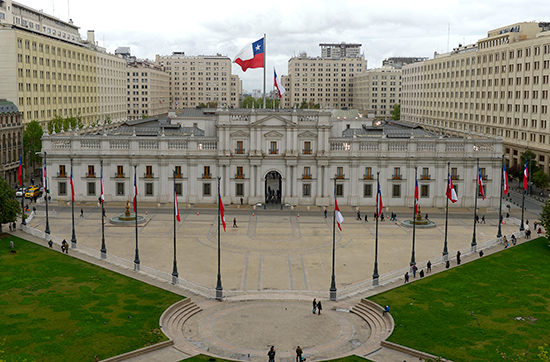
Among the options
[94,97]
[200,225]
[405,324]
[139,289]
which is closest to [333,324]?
[405,324]

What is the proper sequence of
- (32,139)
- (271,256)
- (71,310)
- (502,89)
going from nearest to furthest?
1. (71,310)
2. (271,256)
3. (32,139)
4. (502,89)

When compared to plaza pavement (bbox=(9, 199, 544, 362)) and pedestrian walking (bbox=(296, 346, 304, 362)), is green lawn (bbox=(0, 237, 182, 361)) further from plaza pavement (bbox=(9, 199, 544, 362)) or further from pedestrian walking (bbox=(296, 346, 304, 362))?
pedestrian walking (bbox=(296, 346, 304, 362))

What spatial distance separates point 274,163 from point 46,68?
6805 cm

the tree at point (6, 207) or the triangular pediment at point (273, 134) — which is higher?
the triangular pediment at point (273, 134)

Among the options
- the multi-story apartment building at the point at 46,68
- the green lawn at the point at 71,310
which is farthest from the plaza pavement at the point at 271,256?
the multi-story apartment building at the point at 46,68

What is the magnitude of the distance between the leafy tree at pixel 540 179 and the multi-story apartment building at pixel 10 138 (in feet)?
313

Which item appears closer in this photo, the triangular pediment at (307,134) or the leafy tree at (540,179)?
the triangular pediment at (307,134)

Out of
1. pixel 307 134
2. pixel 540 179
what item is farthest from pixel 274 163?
pixel 540 179

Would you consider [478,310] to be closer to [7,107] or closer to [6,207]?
[6,207]

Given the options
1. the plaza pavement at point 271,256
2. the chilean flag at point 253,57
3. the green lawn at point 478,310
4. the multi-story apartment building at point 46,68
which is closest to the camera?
the green lawn at point 478,310

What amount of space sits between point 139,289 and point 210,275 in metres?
7.83

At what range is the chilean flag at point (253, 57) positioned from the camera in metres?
89.6

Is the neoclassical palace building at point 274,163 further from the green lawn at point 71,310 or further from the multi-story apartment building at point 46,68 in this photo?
the green lawn at point 71,310

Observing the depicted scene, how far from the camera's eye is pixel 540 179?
10131cm
